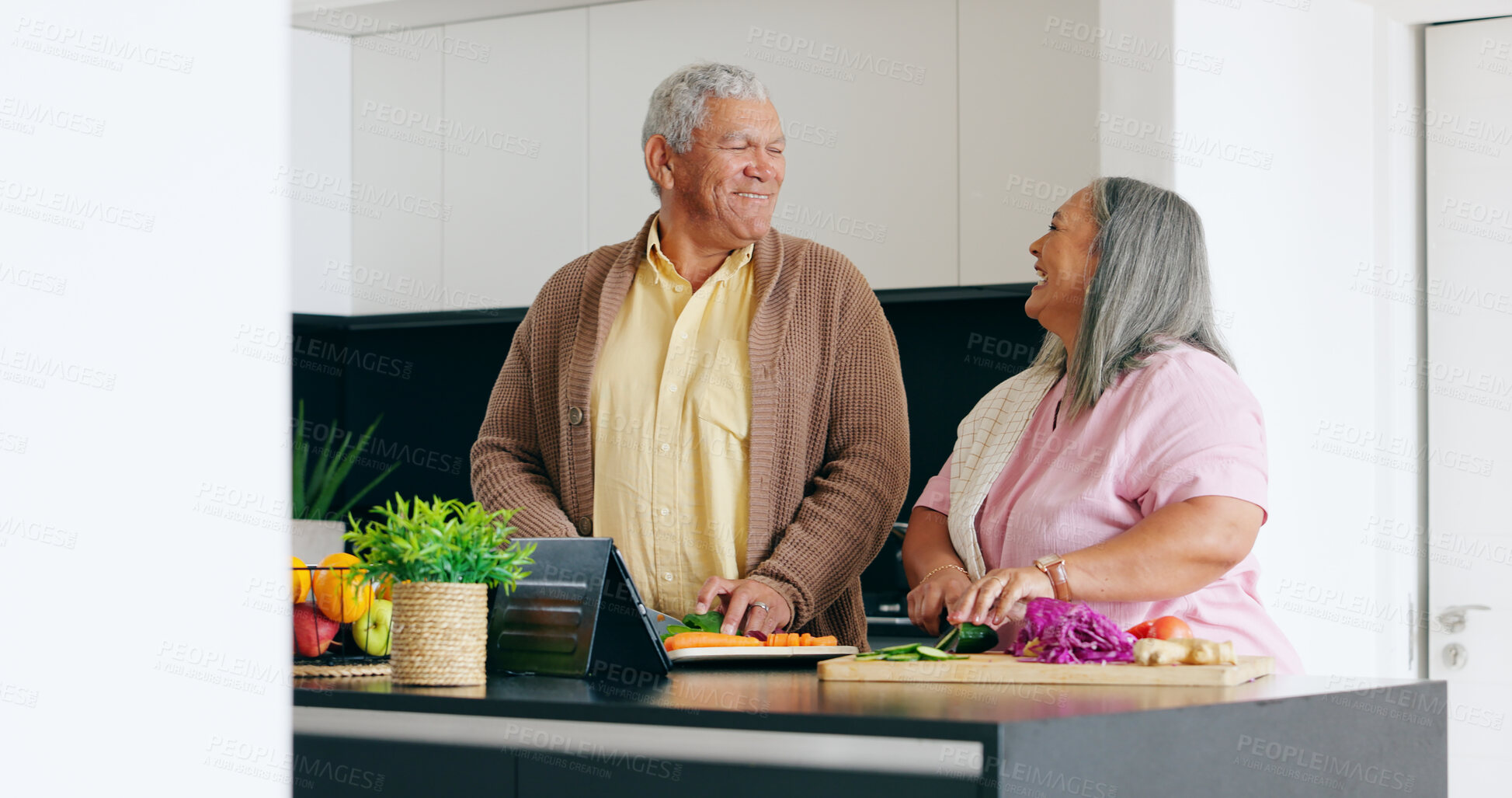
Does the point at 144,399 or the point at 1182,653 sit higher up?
the point at 144,399

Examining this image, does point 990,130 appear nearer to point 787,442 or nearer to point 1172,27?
point 1172,27

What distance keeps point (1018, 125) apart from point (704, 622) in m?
2.06

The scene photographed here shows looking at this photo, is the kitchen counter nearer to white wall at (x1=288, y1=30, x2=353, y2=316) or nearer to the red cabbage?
the red cabbage

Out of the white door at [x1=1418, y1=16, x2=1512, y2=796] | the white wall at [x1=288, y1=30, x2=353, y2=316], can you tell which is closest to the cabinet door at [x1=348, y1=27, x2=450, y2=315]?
the white wall at [x1=288, y1=30, x2=353, y2=316]

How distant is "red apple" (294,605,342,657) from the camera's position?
155 centimetres

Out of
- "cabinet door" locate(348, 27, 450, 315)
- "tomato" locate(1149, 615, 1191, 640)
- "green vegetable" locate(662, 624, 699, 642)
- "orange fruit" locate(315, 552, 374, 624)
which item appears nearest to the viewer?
"tomato" locate(1149, 615, 1191, 640)

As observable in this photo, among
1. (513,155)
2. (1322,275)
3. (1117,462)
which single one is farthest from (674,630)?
(513,155)

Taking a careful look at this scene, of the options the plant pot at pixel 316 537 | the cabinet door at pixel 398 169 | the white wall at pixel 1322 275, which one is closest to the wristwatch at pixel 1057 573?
the white wall at pixel 1322 275

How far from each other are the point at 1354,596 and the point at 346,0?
2.93 m

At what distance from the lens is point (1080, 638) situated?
1.36 meters

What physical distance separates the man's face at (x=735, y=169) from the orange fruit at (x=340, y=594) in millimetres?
698

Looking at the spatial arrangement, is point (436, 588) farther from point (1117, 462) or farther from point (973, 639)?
point (1117, 462)

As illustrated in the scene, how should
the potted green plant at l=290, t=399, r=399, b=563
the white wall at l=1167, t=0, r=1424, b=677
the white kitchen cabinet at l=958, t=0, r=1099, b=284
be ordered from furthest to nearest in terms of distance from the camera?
the potted green plant at l=290, t=399, r=399, b=563, the white kitchen cabinet at l=958, t=0, r=1099, b=284, the white wall at l=1167, t=0, r=1424, b=677

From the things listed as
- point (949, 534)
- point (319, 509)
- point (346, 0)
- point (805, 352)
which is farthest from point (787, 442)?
point (346, 0)
